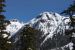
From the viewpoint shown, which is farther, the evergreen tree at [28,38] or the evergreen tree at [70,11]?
the evergreen tree at [28,38]

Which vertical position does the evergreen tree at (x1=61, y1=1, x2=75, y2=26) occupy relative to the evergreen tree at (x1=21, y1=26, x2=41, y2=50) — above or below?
above

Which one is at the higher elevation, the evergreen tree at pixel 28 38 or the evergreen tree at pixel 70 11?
the evergreen tree at pixel 70 11

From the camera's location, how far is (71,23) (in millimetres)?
34250

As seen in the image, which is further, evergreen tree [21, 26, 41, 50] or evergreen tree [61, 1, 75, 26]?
evergreen tree [21, 26, 41, 50]

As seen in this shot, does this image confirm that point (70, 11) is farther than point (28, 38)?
No

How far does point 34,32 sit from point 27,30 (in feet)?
5.16

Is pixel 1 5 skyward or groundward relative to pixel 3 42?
skyward

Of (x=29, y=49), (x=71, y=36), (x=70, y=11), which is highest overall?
(x=70, y=11)

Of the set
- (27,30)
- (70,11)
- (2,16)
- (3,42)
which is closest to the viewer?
(70,11)

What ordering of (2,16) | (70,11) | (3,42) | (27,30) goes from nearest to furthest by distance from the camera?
(70,11) < (2,16) < (3,42) < (27,30)

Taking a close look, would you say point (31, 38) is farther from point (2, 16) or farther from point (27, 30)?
point (2, 16)

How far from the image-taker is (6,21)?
39844mm

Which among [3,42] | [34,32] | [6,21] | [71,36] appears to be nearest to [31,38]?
[34,32]

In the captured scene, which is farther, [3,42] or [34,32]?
[34,32]
